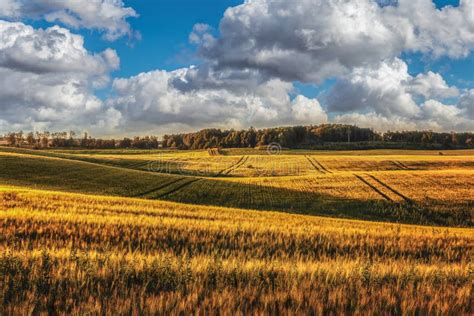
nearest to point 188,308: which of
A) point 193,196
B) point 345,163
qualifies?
point 193,196

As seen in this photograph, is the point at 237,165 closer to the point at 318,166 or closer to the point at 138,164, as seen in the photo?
the point at 318,166

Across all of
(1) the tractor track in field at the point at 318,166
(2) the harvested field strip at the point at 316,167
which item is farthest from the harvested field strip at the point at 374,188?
(2) the harvested field strip at the point at 316,167

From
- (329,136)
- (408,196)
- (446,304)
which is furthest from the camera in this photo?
(329,136)

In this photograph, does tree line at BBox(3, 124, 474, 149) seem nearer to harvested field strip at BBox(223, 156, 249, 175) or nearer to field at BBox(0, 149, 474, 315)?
harvested field strip at BBox(223, 156, 249, 175)

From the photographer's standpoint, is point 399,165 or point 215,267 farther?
point 399,165

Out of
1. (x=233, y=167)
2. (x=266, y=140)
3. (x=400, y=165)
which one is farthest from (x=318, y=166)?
(x=266, y=140)

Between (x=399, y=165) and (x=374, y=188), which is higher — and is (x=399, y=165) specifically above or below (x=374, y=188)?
above

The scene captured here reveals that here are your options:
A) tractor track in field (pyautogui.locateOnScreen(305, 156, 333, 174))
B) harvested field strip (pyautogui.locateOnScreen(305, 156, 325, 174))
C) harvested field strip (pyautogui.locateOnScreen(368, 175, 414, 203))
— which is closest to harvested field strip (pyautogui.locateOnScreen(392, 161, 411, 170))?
tractor track in field (pyautogui.locateOnScreen(305, 156, 333, 174))

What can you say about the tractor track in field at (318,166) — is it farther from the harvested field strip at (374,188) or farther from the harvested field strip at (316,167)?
the harvested field strip at (374,188)

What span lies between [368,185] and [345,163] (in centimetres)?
3874

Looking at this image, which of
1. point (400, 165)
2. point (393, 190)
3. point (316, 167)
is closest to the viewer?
point (393, 190)

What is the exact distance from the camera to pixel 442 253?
11.7m

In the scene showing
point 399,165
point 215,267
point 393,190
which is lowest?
point 393,190

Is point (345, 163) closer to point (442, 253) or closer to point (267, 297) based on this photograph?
point (442, 253)
